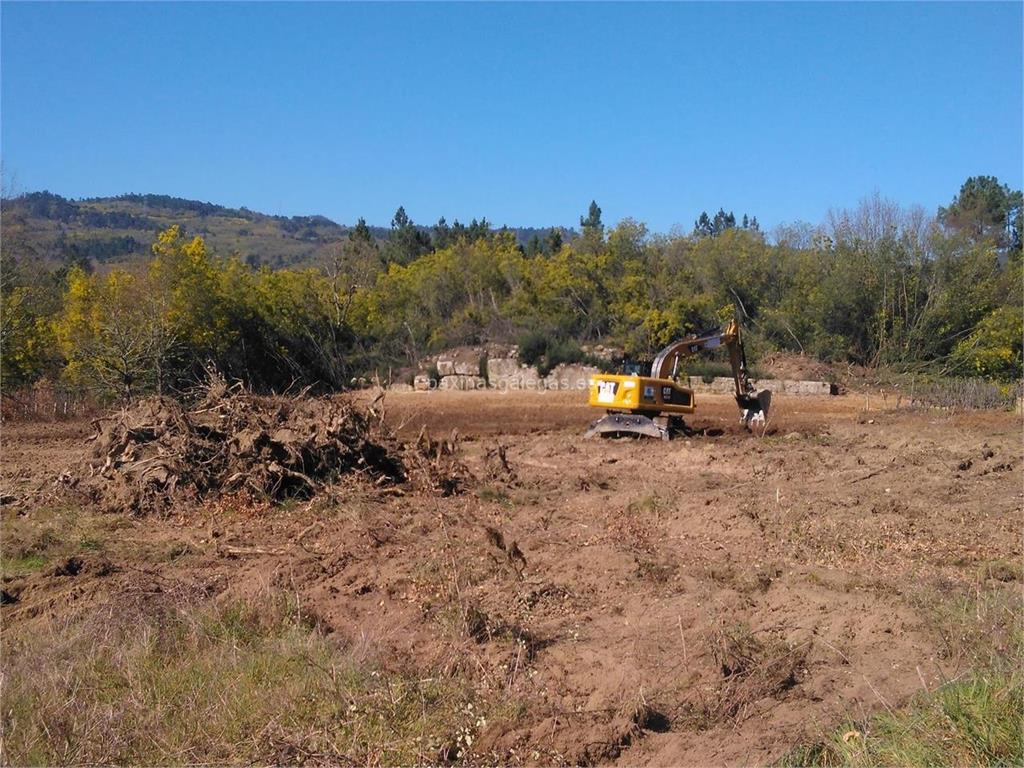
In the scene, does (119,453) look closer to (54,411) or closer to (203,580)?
(203,580)

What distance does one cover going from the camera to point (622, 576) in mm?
9469

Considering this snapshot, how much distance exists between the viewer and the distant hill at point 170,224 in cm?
12110

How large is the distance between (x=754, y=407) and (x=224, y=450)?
12.2m

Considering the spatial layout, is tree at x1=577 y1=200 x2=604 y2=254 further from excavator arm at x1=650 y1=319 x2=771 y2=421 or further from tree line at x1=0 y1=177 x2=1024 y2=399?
excavator arm at x1=650 y1=319 x2=771 y2=421

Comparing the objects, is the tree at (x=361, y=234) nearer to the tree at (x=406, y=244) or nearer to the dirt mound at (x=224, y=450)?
the tree at (x=406, y=244)

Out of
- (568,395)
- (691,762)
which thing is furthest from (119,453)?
(568,395)

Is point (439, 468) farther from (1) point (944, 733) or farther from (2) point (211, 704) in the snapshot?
(1) point (944, 733)

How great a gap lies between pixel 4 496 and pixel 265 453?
349cm

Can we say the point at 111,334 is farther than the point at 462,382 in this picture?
No

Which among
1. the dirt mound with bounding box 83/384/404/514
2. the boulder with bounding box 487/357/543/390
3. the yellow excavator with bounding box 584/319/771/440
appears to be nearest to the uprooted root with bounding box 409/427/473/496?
the dirt mound with bounding box 83/384/404/514

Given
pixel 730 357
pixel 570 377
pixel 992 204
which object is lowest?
pixel 570 377

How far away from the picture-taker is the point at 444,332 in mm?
41469

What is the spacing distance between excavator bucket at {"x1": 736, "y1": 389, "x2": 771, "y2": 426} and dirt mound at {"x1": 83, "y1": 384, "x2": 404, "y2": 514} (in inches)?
382

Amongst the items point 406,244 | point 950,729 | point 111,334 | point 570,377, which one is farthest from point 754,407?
point 406,244
